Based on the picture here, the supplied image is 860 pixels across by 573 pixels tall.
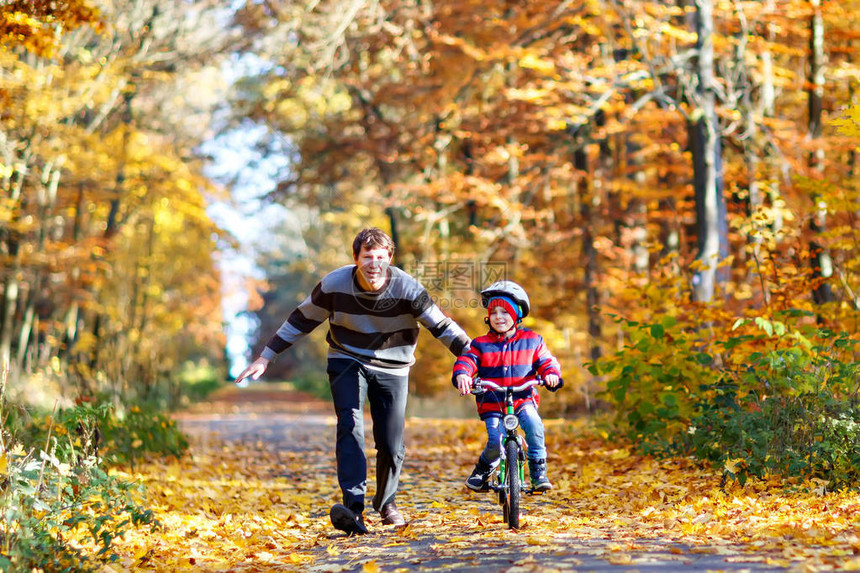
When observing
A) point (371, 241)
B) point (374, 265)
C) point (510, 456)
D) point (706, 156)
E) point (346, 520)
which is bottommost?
point (346, 520)

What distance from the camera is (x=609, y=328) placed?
→ 15.5 m

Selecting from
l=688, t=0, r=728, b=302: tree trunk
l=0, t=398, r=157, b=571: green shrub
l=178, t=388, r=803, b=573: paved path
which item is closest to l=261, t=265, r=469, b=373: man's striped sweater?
l=178, t=388, r=803, b=573: paved path

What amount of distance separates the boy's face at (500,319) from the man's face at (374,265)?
2.43 feet

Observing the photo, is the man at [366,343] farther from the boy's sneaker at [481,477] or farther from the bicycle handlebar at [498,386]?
the boy's sneaker at [481,477]

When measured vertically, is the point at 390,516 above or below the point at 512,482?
below

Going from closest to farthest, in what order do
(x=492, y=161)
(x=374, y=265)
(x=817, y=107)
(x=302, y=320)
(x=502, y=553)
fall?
(x=502, y=553) < (x=374, y=265) < (x=302, y=320) < (x=817, y=107) < (x=492, y=161)

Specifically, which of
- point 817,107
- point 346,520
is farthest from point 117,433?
point 817,107

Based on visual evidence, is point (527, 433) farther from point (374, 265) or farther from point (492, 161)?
point (492, 161)

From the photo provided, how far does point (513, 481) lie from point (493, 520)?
2.49 ft

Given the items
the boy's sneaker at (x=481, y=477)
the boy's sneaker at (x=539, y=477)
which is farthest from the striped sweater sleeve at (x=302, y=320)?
the boy's sneaker at (x=539, y=477)

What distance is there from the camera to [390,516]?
6242mm

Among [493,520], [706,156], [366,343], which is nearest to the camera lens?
[366,343]

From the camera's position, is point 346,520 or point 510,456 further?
point 346,520

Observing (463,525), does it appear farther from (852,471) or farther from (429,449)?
(429,449)
